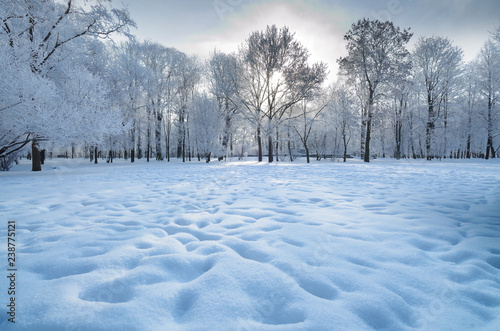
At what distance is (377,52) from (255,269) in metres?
21.1

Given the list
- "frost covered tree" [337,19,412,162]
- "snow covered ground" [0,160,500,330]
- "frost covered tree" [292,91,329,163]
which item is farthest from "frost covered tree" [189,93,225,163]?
"snow covered ground" [0,160,500,330]

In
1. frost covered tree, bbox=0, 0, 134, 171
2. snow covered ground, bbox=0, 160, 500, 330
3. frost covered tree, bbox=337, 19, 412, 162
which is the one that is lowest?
snow covered ground, bbox=0, 160, 500, 330

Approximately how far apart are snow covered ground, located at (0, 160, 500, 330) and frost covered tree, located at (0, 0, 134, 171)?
217 inches

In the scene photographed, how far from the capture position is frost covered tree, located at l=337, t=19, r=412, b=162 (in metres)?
16.9

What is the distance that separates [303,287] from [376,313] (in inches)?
17.9

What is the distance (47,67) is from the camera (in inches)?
368

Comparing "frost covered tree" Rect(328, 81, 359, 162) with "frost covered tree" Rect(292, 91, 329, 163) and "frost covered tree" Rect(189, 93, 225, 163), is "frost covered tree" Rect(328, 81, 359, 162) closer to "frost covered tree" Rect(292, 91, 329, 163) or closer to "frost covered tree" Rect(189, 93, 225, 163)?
"frost covered tree" Rect(292, 91, 329, 163)

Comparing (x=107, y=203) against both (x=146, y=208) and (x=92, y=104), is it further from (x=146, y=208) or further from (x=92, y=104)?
(x=92, y=104)

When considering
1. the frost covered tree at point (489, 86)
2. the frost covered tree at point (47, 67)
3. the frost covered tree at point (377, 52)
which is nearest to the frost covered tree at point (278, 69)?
the frost covered tree at point (377, 52)

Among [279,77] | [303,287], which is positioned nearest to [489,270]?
[303,287]

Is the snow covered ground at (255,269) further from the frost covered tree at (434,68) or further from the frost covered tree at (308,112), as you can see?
the frost covered tree at (434,68)

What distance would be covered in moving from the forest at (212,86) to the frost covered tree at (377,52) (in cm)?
8

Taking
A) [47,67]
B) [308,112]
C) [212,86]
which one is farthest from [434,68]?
[47,67]

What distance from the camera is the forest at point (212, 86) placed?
777 centimetres
